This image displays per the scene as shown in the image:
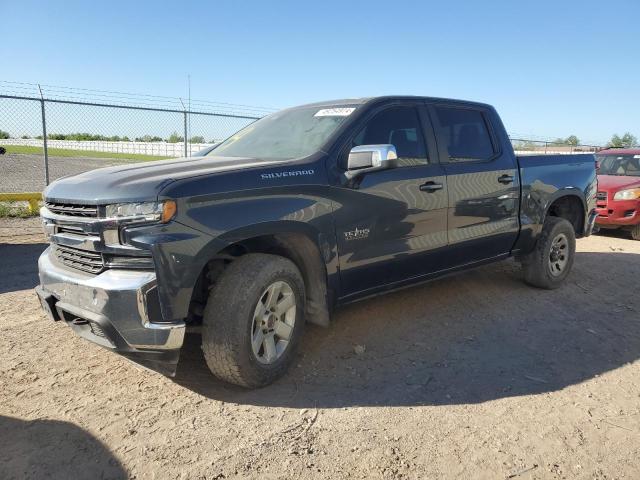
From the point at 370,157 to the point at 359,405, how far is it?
1614mm

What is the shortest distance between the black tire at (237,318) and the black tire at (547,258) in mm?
3397

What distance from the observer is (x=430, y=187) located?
4.12m

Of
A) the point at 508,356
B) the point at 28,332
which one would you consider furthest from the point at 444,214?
the point at 28,332

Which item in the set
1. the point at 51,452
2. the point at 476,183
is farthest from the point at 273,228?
the point at 476,183

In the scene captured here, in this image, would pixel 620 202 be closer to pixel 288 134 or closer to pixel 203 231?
pixel 288 134

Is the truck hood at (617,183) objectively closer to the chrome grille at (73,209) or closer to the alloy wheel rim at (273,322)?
the alloy wheel rim at (273,322)

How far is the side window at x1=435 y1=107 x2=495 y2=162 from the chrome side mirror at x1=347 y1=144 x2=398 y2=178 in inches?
45.7

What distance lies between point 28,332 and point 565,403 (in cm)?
397

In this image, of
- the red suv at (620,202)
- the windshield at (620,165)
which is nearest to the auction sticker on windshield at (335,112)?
the red suv at (620,202)

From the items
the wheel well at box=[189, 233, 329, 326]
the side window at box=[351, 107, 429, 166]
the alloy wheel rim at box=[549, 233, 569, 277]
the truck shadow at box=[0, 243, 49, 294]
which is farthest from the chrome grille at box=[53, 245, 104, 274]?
the alloy wheel rim at box=[549, 233, 569, 277]

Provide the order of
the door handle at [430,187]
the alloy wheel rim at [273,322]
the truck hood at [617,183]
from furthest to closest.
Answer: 1. the truck hood at [617,183]
2. the door handle at [430,187]
3. the alloy wheel rim at [273,322]

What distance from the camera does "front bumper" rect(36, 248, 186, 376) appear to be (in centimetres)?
270

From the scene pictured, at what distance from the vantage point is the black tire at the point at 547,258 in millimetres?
5414

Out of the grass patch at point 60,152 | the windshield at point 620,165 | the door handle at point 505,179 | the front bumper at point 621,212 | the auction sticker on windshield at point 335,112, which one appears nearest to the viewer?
the auction sticker on windshield at point 335,112
